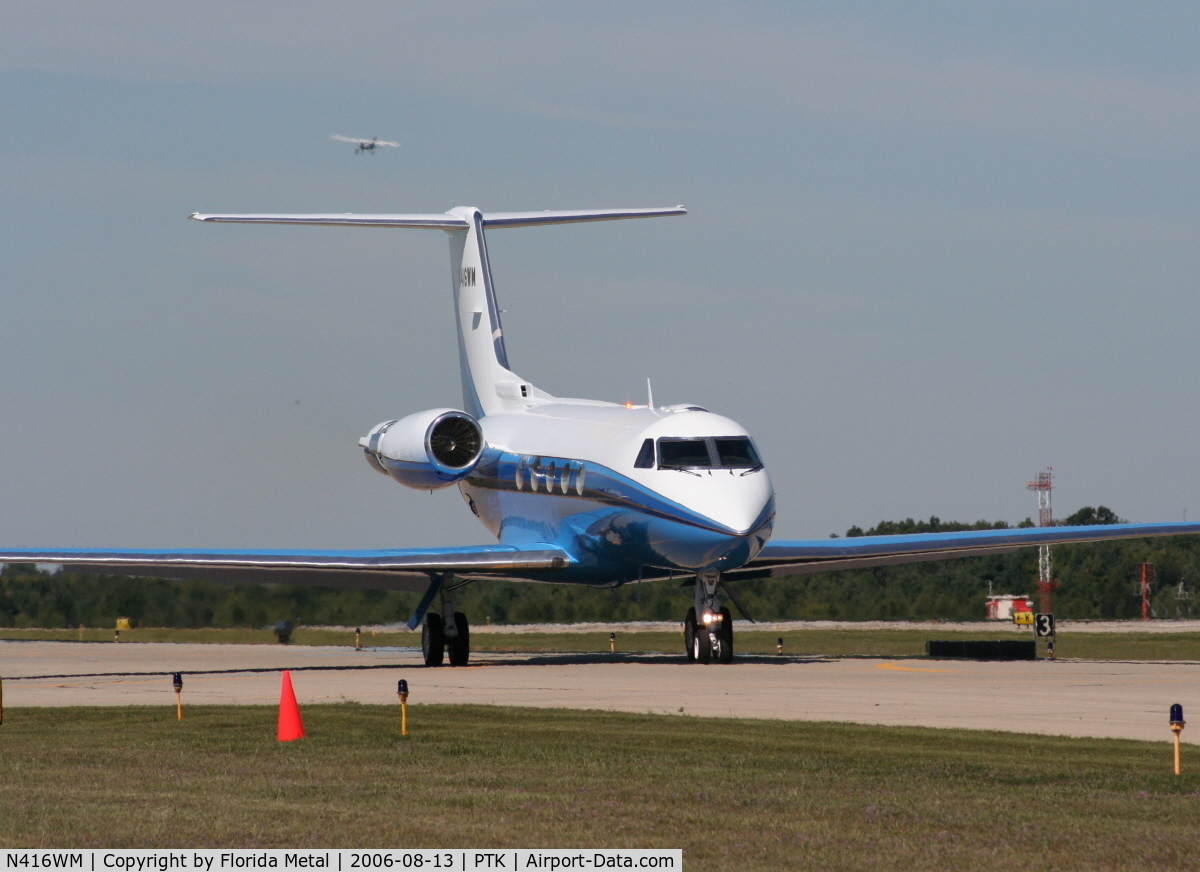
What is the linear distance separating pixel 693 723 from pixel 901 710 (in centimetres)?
328

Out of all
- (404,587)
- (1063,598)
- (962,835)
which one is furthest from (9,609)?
(962,835)

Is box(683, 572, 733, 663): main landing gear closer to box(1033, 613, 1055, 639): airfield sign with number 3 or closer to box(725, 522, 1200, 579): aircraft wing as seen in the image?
box(725, 522, 1200, 579): aircraft wing

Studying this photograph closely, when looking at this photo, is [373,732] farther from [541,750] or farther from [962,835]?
[962,835]

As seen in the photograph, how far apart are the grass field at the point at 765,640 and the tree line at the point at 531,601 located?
112 centimetres

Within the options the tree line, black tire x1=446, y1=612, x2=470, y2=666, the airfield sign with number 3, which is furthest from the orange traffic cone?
the airfield sign with number 3

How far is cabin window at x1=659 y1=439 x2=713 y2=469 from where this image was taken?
28.3m

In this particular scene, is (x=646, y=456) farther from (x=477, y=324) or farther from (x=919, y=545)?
(x=477, y=324)

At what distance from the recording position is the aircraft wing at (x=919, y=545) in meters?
32.0

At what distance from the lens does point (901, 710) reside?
2006 cm

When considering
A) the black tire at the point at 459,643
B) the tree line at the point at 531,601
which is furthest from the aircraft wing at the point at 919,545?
the tree line at the point at 531,601

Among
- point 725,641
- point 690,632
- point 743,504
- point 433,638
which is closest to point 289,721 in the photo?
point 743,504

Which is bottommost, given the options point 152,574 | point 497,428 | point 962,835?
point 962,835

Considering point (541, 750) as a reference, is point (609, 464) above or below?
above

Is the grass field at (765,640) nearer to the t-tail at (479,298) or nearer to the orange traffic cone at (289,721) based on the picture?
the t-tail at (479,298)
